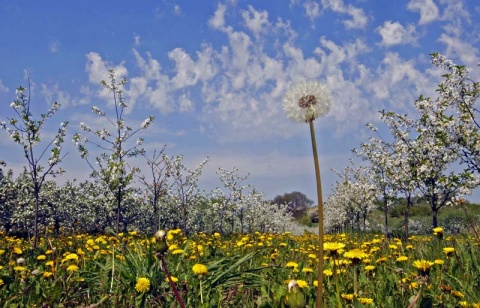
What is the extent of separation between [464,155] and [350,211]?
64.8 ft

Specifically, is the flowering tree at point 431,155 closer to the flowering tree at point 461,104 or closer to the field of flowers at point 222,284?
the flowering tree at point 461,104

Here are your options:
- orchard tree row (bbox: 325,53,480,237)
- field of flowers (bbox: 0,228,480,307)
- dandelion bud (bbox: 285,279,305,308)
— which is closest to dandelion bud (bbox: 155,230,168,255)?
dandelion bud (bbox: 285,279,305,308)

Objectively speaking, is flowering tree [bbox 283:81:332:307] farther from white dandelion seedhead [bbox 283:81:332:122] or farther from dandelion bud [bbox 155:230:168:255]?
dandelion bud [bbox 155:230:168:255]

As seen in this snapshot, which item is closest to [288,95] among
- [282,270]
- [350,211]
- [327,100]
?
[327,100]

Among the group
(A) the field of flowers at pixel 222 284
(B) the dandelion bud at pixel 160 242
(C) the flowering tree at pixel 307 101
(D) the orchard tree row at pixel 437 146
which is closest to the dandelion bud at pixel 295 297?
(C) the flowering tree at pixel 307 101

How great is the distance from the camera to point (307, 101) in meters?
1.66

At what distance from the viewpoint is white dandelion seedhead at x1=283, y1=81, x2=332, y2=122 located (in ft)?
5.24

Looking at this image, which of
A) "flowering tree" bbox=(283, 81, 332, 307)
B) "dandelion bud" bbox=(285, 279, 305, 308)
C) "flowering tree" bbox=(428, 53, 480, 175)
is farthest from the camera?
"flowering tree" bbox=(428, 53, 480, 175)

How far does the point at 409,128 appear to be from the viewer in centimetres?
1709

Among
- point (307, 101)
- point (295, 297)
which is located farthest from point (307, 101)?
point (295, 297)

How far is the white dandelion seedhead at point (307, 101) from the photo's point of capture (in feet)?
5.24

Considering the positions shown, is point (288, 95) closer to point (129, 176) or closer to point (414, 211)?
point (129, 176)

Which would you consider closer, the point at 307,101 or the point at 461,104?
the point at 307,101

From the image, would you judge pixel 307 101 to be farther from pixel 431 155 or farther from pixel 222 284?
pixel 431 155
